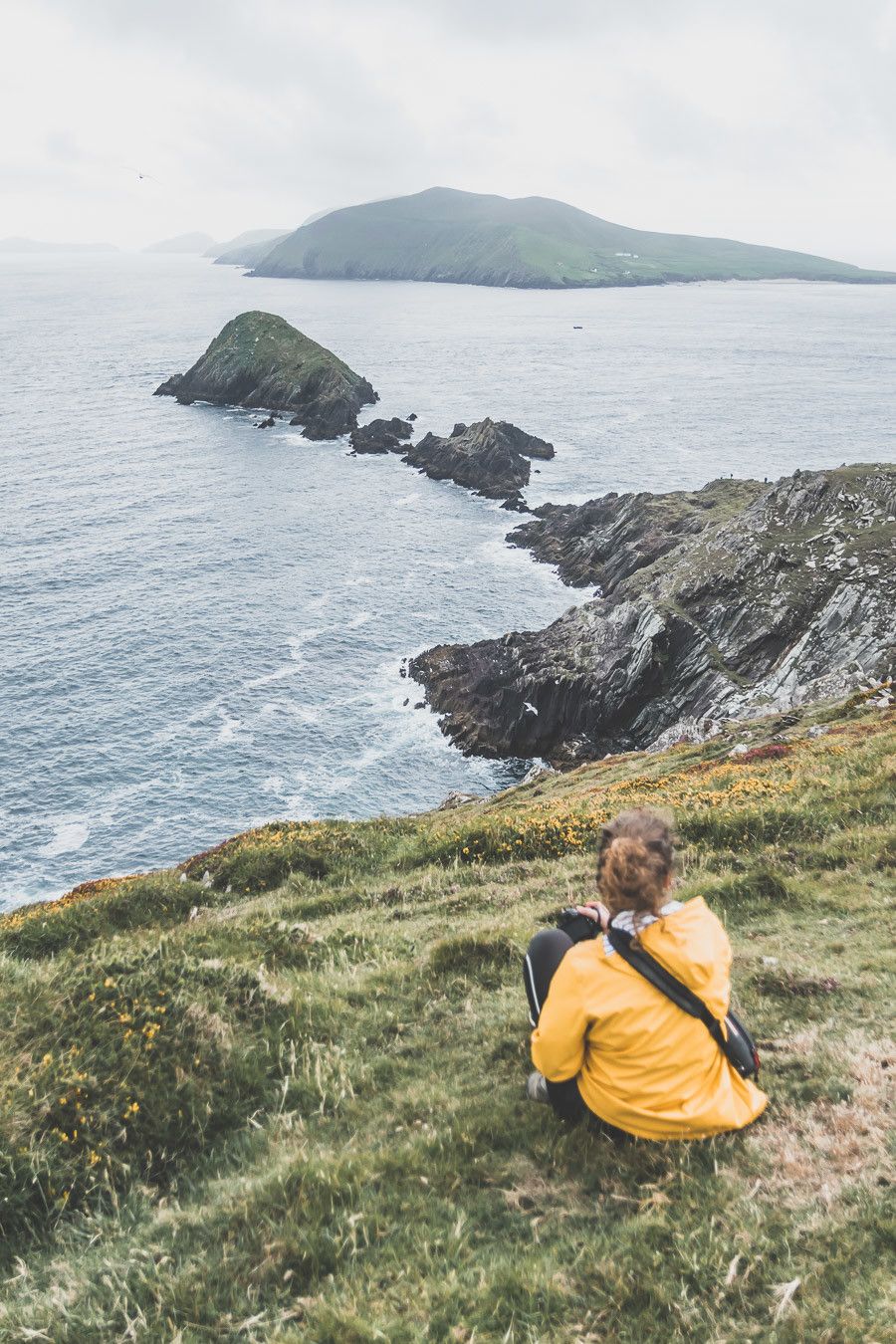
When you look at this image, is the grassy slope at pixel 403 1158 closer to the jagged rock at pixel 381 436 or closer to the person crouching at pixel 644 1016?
the person crouching at pixel 644 1016

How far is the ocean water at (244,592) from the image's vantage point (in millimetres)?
51188

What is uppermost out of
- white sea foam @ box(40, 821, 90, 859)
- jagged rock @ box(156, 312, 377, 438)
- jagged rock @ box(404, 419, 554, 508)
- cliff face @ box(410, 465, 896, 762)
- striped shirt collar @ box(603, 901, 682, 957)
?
jagged rock @ box(156, 312, 377, 438)

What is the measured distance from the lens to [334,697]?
204 feet

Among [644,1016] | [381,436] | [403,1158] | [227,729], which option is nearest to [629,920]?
[644,1016]

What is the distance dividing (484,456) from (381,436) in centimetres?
2242

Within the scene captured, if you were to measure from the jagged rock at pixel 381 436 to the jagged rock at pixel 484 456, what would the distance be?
17.1ft

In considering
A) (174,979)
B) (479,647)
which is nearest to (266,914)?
(174,979)

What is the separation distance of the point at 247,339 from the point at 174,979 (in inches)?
6669

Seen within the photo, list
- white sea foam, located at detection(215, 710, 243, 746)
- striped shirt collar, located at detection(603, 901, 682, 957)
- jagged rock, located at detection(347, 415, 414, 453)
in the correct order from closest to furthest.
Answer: striped shirt collar, located at detection(603, 901, 682, 957) < white sea foam, located at detection(215, 710, 243, 746) < jagged rock, located at detection(347, 415, 414, 453)

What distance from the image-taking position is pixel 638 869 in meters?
5.82

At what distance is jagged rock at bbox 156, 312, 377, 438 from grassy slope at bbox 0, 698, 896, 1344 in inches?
5564

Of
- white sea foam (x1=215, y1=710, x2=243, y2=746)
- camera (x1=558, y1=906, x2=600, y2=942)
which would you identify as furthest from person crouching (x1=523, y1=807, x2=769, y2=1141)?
white sea foam (x1=215, y1=710, x2=243, y2=746)

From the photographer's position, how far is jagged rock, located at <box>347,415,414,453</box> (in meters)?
128

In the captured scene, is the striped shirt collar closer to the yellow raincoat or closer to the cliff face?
the yellow raincoat
